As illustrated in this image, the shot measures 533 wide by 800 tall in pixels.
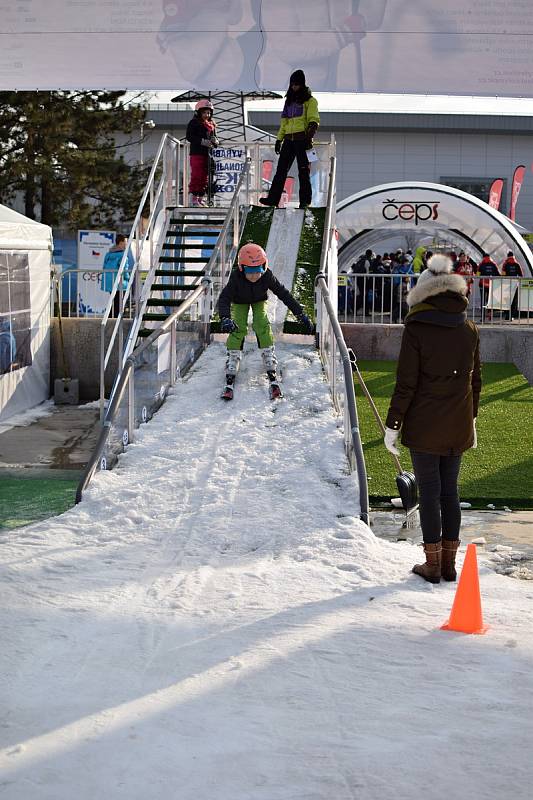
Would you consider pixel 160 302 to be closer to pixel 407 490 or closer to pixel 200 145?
pixel 200 145

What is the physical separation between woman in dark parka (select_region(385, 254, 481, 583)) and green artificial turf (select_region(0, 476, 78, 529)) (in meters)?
3.80

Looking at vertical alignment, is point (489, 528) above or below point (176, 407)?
below

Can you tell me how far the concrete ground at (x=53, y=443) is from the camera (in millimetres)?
11680

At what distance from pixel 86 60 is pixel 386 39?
458 centimetres

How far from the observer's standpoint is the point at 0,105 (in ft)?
91.8

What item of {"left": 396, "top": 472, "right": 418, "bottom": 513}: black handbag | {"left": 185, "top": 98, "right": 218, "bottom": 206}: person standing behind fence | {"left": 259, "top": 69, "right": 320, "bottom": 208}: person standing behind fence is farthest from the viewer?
{"left": 185, "top": 98, "right": 218, "bottom": 206}: person standing behind fence

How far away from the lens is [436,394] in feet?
20.5

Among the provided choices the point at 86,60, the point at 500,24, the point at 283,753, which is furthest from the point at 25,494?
the point at 500,24

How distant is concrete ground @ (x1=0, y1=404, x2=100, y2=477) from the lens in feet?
38.3

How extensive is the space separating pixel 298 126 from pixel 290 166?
562mm

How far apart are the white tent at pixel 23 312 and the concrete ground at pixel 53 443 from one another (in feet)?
1.78

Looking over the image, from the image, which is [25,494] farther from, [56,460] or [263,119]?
[263,119]

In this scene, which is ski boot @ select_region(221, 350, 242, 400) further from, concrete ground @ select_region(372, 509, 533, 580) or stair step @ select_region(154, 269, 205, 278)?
stair step @ select_region(154, 269, 205, 278)

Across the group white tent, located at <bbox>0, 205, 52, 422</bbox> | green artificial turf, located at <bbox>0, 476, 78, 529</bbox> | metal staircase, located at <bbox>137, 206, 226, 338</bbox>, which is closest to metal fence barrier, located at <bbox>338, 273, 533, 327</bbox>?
metal staircase, located at <bbox>137, 206, 226, 338</bbox>
